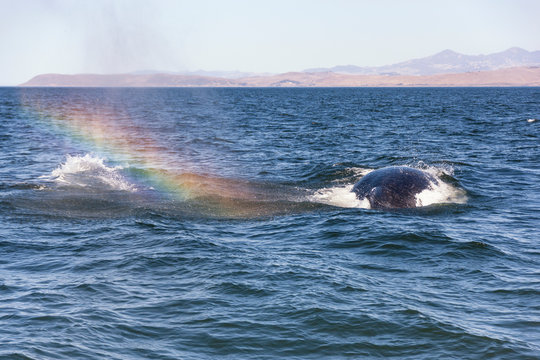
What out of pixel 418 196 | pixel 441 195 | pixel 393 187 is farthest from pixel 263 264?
pixel 441 195

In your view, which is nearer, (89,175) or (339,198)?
(339,198)

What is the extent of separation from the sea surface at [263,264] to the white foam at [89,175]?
0.38ft

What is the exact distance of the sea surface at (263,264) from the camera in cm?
798

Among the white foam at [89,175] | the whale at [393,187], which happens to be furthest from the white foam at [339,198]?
the white foam at [89,175]

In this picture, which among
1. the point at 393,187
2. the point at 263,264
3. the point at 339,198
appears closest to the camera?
the point at 263,264

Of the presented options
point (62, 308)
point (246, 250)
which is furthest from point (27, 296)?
point (246, 250)

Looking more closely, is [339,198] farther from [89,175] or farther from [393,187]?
[89,175]

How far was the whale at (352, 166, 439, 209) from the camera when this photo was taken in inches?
635

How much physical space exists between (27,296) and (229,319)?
3.62m

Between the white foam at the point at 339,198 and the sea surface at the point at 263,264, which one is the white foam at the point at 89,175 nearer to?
the sea surface at the point at 263,264

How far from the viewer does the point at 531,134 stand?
1414 inches

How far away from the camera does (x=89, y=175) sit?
21.4 m

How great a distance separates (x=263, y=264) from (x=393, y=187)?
22.1 ft

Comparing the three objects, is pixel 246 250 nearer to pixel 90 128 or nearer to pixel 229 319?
pixel 229 319
